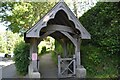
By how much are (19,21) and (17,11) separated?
784mm

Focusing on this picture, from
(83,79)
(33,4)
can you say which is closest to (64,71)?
(83,79)

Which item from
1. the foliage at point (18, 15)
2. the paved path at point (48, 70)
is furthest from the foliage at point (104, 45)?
the foliage at point (18, 15)

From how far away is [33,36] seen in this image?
768 centimetres

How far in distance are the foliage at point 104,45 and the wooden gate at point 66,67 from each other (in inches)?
26.8

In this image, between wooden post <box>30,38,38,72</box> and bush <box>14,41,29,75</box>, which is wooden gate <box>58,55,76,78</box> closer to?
wooden post <box>30,38,38,72</box>

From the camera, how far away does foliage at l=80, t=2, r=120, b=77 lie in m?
8.62

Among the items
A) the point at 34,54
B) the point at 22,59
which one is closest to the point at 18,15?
the point at 22,59

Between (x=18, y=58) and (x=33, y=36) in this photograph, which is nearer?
(x=33, y=36)

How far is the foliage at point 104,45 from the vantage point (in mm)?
8617

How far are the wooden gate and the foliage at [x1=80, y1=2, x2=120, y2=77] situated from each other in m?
0.68

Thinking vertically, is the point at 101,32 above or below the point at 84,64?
above

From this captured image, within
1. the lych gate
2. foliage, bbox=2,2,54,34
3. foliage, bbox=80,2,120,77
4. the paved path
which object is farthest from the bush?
foliage, bbox=2,2,54,34

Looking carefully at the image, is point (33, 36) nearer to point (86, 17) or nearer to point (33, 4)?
point (86, 17)

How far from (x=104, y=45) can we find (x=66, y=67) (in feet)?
6.47
